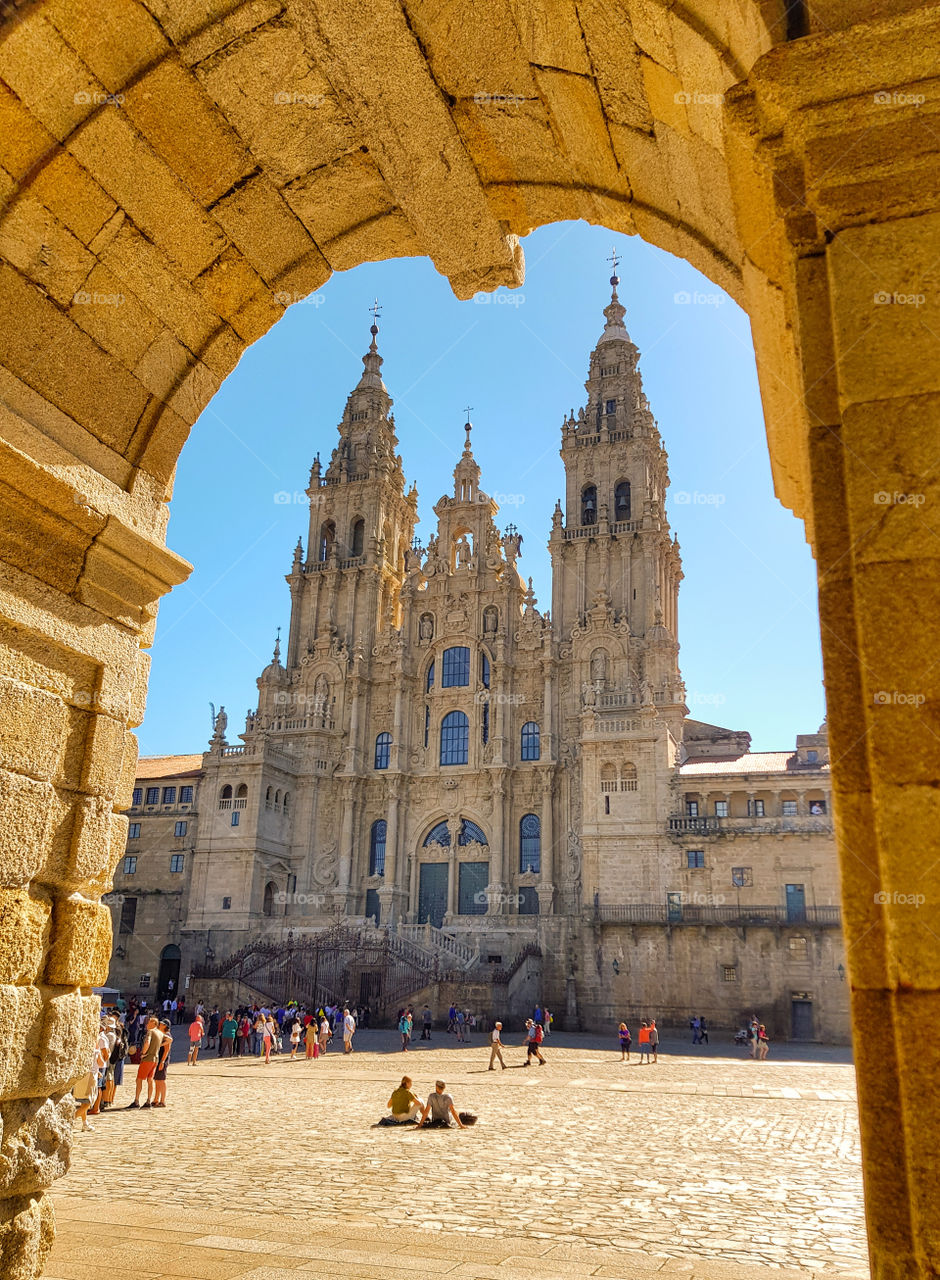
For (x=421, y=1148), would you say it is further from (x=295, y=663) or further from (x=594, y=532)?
(x=295, y=663)

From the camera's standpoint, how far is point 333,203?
5.13 m

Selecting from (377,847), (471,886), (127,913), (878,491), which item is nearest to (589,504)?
(471,886)

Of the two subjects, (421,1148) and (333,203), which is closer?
(333,203)

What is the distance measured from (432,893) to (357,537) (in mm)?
19405

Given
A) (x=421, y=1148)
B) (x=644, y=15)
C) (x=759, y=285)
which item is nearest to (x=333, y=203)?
(x=644, y=15)

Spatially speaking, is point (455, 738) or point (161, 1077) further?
point (455, 738)

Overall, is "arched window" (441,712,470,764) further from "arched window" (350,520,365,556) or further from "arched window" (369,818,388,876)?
"arched window" (350,520,365,556)

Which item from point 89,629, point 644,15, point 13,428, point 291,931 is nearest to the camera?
point 644,15

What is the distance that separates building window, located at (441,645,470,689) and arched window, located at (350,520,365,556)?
8.17m

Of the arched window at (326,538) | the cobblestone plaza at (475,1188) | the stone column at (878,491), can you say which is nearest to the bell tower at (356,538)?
the arched window at (326,538)

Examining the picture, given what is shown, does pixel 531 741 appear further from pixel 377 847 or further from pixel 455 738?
pixel 377 847

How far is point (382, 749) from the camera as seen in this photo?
148 feet

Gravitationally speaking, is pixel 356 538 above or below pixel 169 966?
above

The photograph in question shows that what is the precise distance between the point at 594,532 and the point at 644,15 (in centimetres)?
3965
